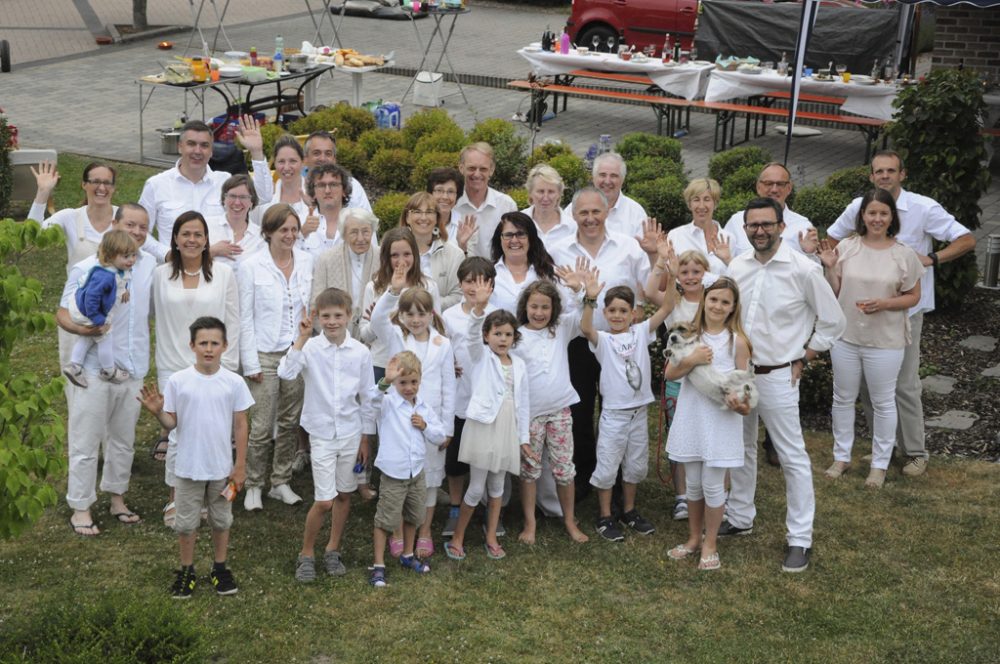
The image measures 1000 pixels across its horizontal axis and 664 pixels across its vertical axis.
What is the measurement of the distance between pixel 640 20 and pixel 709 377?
52.9ft

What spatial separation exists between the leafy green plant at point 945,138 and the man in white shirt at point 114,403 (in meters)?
6.65

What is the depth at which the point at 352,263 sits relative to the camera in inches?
302

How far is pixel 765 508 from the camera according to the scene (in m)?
7.80

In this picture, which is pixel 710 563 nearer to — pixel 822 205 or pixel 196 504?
pixel 196 504

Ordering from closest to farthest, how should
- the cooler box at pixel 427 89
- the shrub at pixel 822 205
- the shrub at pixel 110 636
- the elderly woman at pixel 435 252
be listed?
the shrub at pixel 110 636 → the elderly woman at pixel 435 252 → the shrub at pixel 822 205 → the cooler box at pixel 427 89

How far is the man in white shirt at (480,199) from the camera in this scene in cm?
810

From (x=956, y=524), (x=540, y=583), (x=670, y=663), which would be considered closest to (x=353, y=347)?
(x=540, y=583)

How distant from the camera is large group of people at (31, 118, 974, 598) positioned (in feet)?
22.2

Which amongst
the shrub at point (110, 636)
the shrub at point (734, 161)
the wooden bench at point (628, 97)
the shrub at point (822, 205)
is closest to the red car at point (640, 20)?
the wooden bench at point (628, 97)

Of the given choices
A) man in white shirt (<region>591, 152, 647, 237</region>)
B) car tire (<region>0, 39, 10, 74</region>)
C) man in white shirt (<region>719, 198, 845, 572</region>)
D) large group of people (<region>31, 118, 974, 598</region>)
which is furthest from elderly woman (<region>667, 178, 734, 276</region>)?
car tire (<region>0, 39, 10, 74</region>)

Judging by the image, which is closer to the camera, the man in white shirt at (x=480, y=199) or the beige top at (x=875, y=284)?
the beige top at (x=875, y=284)

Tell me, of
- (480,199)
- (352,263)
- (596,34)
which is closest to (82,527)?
(352,263)

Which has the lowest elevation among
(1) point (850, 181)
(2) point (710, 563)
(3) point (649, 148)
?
(2) point (710, 563)

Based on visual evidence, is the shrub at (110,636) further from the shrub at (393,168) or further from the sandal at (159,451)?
the shrub at (393,168)
